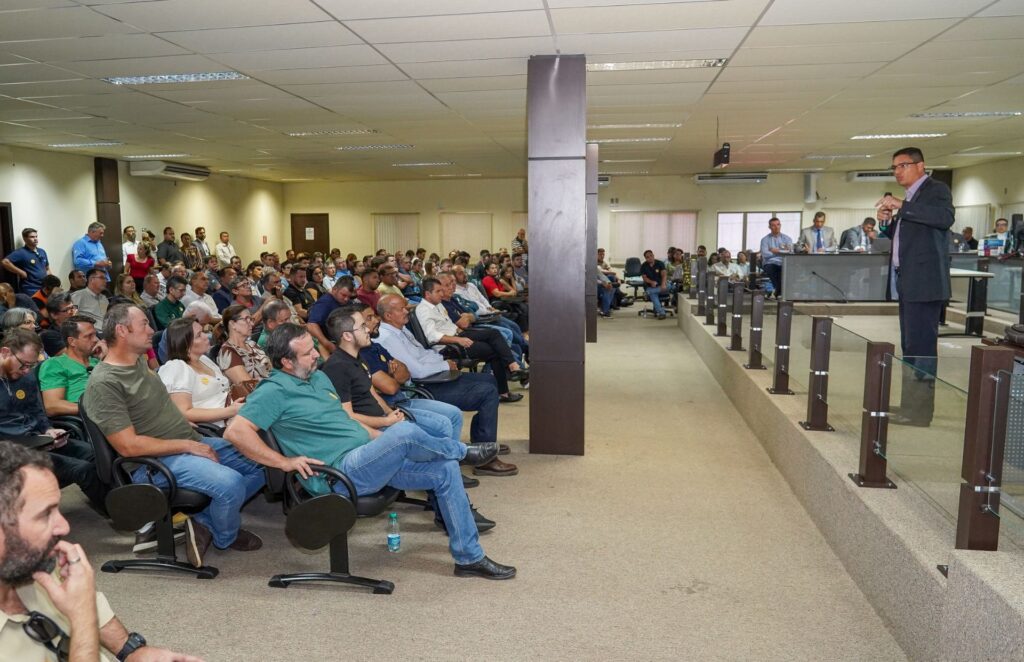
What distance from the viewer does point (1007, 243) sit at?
10289mm

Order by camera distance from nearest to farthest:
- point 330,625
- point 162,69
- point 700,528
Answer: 1. point 330,625
2. point 700,528
3. point 162,69

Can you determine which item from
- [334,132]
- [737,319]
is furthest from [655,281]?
[737,319]

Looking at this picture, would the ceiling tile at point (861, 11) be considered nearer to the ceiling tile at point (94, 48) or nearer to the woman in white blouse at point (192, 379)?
the woman in white blouse at point (192, 379)

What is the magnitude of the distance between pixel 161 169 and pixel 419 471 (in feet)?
40.3

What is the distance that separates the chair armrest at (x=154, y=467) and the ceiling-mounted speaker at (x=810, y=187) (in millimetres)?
17129

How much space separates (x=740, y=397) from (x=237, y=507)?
4198mm

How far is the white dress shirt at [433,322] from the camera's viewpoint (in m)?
5.99

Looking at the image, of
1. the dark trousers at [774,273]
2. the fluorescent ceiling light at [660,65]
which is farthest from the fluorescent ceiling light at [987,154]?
the fluorescent ceiling light at [660,65]

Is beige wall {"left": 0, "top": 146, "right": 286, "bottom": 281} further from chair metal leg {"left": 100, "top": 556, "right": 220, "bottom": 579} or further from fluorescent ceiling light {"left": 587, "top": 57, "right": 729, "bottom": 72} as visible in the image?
chair metal leg {"left": 100, "top": 556, "right": 220, "bottom": 579}

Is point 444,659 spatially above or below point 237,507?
below

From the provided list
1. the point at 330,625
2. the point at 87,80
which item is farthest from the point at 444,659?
the point at 87,80

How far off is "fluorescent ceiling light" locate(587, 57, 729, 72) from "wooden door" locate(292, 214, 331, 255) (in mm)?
14665

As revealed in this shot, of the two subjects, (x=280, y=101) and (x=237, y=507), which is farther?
(x=280, y=101)

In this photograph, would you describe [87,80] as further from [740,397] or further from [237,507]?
[740,397]
